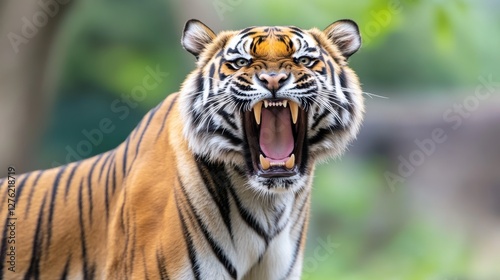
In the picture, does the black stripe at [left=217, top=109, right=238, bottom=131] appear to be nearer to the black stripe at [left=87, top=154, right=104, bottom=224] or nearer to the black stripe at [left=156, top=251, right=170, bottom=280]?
the black stripe at [left=156, top=251, right=170, bottom=280]

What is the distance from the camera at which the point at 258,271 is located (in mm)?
2420

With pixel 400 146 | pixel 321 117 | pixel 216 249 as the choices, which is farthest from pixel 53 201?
pixel 400 146

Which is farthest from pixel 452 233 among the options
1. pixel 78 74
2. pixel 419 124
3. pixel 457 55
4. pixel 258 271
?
pixel 258 271

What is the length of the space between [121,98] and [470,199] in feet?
12.3

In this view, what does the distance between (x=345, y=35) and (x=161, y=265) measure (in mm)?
858

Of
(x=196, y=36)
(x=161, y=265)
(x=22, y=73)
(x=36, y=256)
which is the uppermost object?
(x=196, y=36)

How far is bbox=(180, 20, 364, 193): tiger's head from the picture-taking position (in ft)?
7.12

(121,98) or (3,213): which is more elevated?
(3,213)

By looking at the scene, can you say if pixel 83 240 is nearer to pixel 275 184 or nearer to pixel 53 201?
pixel 53 201

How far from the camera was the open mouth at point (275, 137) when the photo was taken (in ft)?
7.37

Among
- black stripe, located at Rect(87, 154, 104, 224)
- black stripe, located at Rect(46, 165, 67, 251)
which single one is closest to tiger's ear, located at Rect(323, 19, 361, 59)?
black stripe, located at Rect(87, 154, 104, 224)

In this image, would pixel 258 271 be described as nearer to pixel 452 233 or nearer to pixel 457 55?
pixel 452 233

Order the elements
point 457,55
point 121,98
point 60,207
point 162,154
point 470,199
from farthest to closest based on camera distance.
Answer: point 121,98
point 457,55
point 470,199
point 60,207
point 162,154

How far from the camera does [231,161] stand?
2.29 meters
